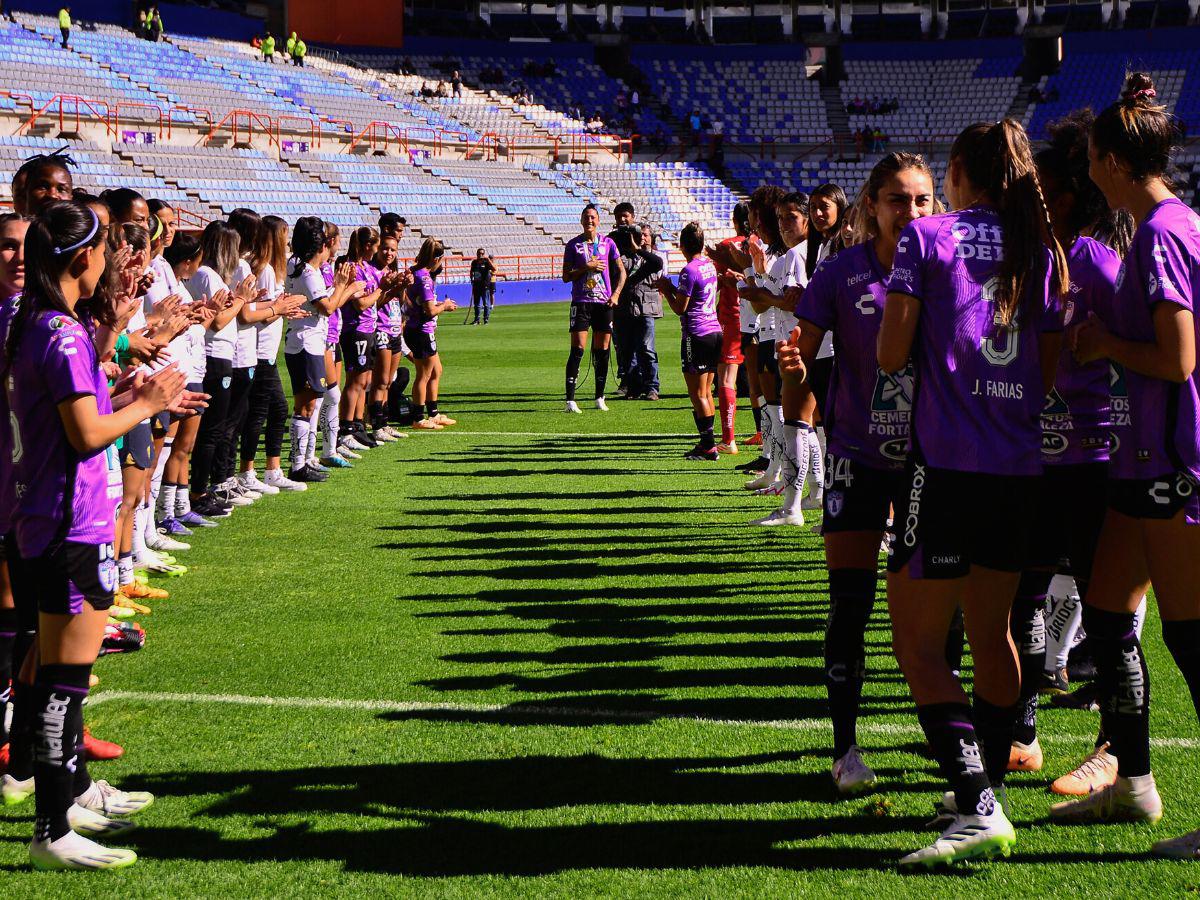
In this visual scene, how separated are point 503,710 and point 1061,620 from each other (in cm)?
244

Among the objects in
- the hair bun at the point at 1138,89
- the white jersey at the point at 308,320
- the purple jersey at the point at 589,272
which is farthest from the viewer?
the purple jersey at the point at 589,272

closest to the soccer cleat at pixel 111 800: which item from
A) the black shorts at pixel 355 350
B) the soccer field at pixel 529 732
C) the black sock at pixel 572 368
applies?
the soccer field at pixel 529 732

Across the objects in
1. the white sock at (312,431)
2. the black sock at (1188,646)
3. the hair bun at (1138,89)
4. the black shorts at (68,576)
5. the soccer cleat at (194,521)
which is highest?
the hair bun at (1138,89)

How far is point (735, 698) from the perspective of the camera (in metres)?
5.56

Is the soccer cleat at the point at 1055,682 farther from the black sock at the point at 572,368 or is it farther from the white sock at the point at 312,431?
the black sock at the point at 572,368

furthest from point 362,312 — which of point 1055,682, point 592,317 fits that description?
point 1055,682

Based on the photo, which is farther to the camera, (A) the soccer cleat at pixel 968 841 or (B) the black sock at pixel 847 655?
(B) the black sock at pixel 847 655

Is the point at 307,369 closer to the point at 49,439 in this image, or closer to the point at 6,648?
the point at 6,648

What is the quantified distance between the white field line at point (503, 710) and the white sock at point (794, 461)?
12.7ft

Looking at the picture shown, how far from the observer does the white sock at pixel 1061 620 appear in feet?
17.6

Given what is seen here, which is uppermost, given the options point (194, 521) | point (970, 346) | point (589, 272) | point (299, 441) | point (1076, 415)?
point (589, 272)

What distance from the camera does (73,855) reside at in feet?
13.0

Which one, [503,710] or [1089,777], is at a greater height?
[1089,777]

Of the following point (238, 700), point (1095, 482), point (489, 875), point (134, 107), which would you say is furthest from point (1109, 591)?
point (134, 107)
